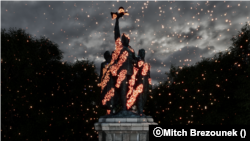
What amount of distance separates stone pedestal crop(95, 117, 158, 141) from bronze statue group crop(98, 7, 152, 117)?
68 cm

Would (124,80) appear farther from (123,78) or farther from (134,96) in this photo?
(134,96)

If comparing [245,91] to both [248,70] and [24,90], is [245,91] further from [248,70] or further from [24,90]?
[24,90]

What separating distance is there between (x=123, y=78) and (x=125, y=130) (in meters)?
1.69

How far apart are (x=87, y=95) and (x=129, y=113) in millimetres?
11040

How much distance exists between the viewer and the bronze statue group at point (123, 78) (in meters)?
7.30

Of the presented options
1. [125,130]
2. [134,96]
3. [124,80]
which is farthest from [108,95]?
[125,130]

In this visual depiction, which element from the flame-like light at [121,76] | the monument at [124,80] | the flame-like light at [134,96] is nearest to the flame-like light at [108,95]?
the monument at [124,80]

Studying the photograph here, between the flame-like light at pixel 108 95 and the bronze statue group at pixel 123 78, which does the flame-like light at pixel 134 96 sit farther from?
the flame-like light at pixel 108 95

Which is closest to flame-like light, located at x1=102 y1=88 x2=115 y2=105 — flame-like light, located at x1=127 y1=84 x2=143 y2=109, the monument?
the monument

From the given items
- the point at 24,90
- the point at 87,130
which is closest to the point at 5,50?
the point at 24,90

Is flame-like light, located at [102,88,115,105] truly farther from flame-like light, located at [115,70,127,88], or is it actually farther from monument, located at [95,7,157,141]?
flame-like light, located at [115,70,127,88]

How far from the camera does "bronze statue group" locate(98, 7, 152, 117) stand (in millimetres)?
7305

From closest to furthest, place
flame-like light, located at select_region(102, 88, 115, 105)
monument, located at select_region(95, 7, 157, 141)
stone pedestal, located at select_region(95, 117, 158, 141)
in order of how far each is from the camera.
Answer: stone pedestal, located at select_region(95, 117, 158, 141) → monument, located at select_region(95, 7, 157, 141) → flame-like light, located at select_region(102, 88, 115, 105)

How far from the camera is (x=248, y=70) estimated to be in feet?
42.7
